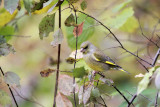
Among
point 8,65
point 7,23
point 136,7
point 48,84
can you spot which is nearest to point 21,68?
point 8,65

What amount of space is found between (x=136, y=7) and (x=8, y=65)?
2038 mm

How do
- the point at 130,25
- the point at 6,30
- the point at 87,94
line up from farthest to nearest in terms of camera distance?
the point at 130,25 → the point at 6,30 → the point at 87,94

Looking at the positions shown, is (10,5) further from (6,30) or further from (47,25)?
(6,30)

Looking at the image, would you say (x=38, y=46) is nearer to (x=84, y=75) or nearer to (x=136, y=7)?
(x=136, y=7)

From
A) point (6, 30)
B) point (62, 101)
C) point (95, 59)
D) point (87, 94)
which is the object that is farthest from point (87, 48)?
point (87, 94)

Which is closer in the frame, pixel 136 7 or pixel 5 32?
pixel 5 32

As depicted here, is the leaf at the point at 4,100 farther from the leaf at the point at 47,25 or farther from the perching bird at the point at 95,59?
the perching bird at the point at 95,59

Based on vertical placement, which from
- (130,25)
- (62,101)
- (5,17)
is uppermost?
(5,17)

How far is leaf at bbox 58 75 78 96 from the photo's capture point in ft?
4.42

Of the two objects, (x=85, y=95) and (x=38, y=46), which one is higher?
(x=85, y=95)

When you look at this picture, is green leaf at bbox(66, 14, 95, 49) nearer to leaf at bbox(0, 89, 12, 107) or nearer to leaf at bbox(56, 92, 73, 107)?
leaf at bbox(56, 92, 73, 107)

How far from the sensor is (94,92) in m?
1.21

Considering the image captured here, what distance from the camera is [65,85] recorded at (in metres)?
1.36

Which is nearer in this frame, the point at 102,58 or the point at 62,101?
the point at 62,101
